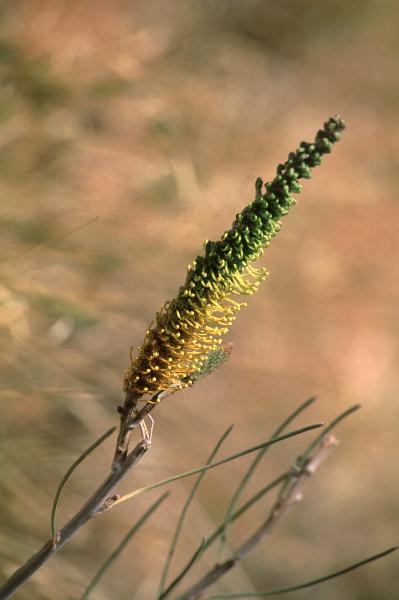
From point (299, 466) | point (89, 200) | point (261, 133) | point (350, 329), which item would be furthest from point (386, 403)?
point (299, 466)

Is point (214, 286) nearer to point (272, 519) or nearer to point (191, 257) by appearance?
point (272, 519)

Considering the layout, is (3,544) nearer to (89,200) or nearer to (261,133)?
(89,200)

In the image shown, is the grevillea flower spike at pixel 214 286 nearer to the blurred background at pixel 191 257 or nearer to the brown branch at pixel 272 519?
the brown branch at pixel 272 519

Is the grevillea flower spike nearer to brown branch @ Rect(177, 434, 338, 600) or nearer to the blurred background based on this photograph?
brown branch @ Rect(177, 434, 338, 600)

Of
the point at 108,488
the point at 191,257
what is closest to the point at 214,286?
the point at 108,488

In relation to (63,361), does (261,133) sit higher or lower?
higher
